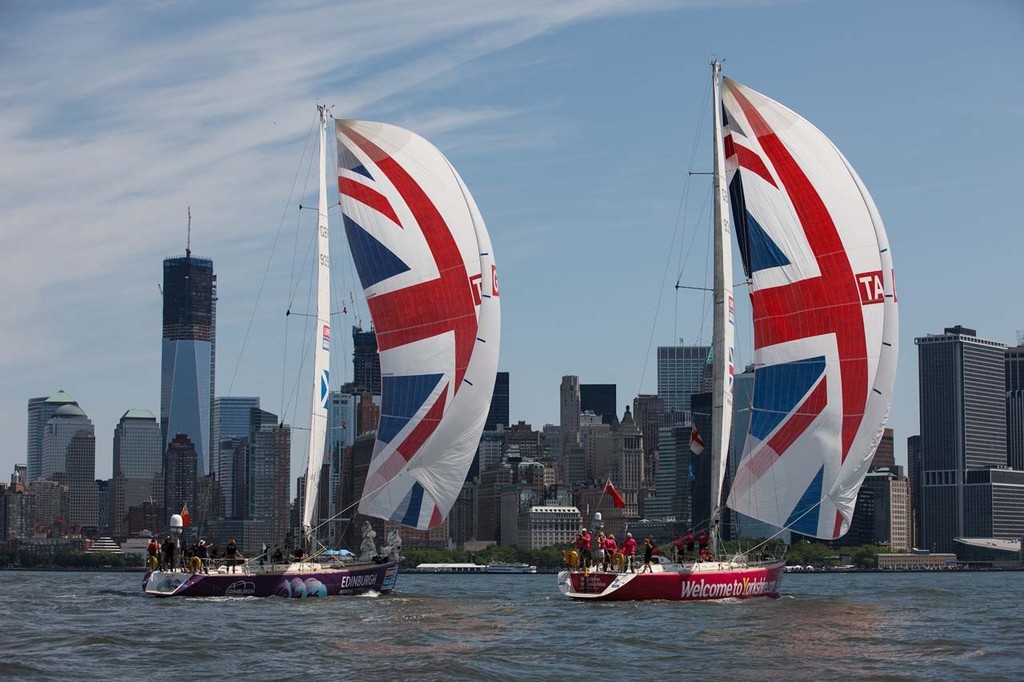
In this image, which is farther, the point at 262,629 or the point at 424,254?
the point at 424,254

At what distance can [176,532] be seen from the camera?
158ft

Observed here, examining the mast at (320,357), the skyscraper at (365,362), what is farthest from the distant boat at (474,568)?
the mast at (320,357)

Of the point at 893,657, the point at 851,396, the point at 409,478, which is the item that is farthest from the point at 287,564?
the point at 893,657

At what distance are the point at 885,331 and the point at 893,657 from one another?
43.9ft

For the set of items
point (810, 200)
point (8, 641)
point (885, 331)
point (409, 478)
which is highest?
point (810, 200)

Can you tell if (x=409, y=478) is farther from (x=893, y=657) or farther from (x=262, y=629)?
(x=893, y=657)

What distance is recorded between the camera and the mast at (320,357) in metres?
45.1

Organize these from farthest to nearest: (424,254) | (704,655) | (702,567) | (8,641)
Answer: (424,254) < (702,567) < (8,641) < (704,655)

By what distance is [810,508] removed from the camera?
4328cm

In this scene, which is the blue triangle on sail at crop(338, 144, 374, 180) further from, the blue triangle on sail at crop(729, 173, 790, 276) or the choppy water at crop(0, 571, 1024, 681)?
the choppy water at crop(0, 571, 1024, 681)

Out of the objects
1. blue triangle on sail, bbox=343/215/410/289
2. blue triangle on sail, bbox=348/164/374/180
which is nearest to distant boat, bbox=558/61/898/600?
blue triangle on sail, bbox=343/215/410/289

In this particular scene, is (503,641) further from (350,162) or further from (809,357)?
(350,162)

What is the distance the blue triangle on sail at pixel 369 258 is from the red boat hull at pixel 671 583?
31.3 feet

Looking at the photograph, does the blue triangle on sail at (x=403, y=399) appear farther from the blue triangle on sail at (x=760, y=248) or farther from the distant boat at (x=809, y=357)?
the blue triangle on sail at (x=760, y=248)
